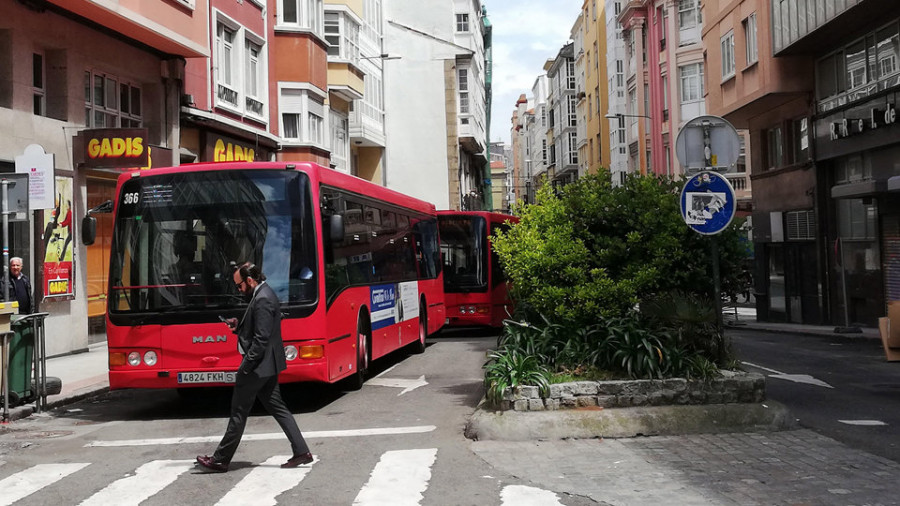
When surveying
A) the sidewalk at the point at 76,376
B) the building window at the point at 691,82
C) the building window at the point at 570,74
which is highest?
the building window at the point at 570,74

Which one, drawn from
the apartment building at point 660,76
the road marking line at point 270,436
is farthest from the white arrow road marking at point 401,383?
the apartment building at point 660,76

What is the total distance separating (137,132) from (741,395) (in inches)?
513

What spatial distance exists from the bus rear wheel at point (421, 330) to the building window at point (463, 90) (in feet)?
114

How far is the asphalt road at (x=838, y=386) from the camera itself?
30.0 feet

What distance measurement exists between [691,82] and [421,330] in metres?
32.3

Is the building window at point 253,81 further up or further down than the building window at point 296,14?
further down

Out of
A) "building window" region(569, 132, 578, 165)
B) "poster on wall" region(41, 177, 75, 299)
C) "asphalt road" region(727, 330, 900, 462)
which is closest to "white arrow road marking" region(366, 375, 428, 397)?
"asphalt road" region(727, 330, 900, 462)

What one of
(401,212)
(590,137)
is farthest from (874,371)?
(590,137)

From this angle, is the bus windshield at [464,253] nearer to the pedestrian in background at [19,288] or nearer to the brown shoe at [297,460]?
the pedestrian in background at [19,288]

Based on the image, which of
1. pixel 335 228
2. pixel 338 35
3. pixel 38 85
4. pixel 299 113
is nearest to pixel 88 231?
pixel 335 228

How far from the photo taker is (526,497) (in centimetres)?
680

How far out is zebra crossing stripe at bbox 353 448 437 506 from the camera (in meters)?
6.83

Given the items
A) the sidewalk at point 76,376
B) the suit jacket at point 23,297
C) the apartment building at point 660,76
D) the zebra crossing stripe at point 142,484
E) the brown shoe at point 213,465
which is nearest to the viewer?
the zebra crossing stripe at point 142,484

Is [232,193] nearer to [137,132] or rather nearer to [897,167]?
[137,132]
